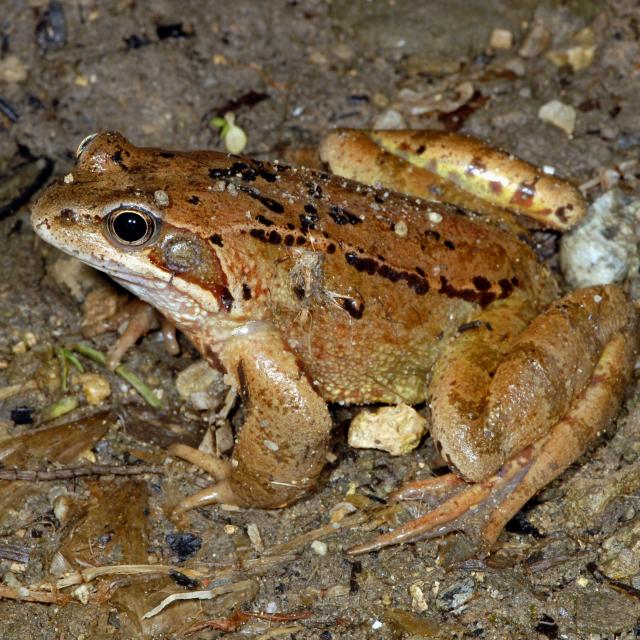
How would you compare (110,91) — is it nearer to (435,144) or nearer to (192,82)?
(192,82)

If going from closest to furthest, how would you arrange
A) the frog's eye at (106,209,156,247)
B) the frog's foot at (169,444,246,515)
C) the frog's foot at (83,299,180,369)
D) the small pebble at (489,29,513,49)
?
the frog's eye at (106,209,156,247)
the frog's foot at (169,444,246,515)
the frog's foot at (83,299,180,369)
the small pebble at (489,29,513,49)

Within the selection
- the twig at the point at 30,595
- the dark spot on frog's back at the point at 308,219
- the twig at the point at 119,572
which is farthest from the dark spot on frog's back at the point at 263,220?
the twig at the point at 30,595

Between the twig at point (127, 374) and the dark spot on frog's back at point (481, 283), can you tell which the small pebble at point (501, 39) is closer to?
the dark spot on frog's back at point (481, 283)

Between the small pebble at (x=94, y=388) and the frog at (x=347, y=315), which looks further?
the small pebble at (x=94, y=388)

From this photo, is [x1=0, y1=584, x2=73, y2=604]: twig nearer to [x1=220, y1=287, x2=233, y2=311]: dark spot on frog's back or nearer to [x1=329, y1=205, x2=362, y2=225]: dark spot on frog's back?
[x1=220, y1=287, x2=233, y2=311]: dark spot on frog's back

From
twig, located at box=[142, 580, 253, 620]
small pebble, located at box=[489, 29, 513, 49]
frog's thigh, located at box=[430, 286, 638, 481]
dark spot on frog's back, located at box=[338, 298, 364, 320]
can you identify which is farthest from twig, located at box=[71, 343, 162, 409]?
small pebble, located at box=[489, 29, 513, 49]

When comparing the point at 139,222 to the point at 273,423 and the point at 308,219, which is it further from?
the point at 273,423
